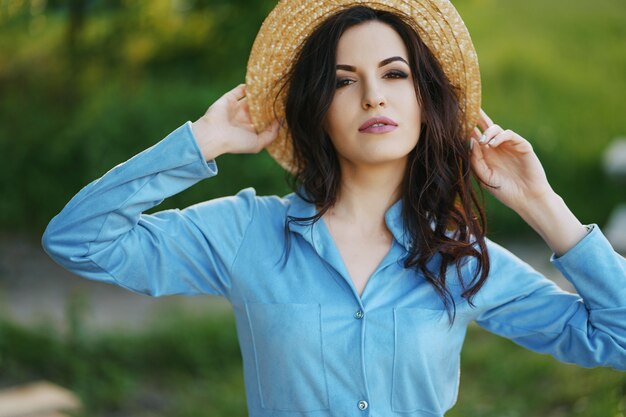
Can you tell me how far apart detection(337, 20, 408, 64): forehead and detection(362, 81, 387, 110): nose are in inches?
2.7

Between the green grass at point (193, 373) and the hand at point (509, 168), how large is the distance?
185 cm

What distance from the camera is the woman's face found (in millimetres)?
2000

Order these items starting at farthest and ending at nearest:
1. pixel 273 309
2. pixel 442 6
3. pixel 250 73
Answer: pixel 250 73 → pixel 442 6 → pixel 273 309

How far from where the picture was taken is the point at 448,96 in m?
2.14

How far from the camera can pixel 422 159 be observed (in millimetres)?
2158

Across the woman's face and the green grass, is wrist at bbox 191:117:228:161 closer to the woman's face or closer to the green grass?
the woman's face

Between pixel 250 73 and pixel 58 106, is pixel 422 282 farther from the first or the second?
pixel 58 106

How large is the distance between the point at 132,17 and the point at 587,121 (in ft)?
12.6

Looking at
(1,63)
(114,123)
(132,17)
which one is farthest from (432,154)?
(1,63)

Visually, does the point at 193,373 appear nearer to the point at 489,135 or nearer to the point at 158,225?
the point at 158,225

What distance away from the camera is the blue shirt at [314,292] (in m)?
1.96

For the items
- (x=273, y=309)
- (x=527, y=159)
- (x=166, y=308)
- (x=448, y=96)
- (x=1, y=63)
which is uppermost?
(x=1, y=63)

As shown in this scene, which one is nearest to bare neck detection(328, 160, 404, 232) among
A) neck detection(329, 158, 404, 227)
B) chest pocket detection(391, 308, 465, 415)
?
neck detection(329, 158, 404, 227)

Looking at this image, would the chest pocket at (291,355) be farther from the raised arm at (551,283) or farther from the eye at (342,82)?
the eye at (342,82)
